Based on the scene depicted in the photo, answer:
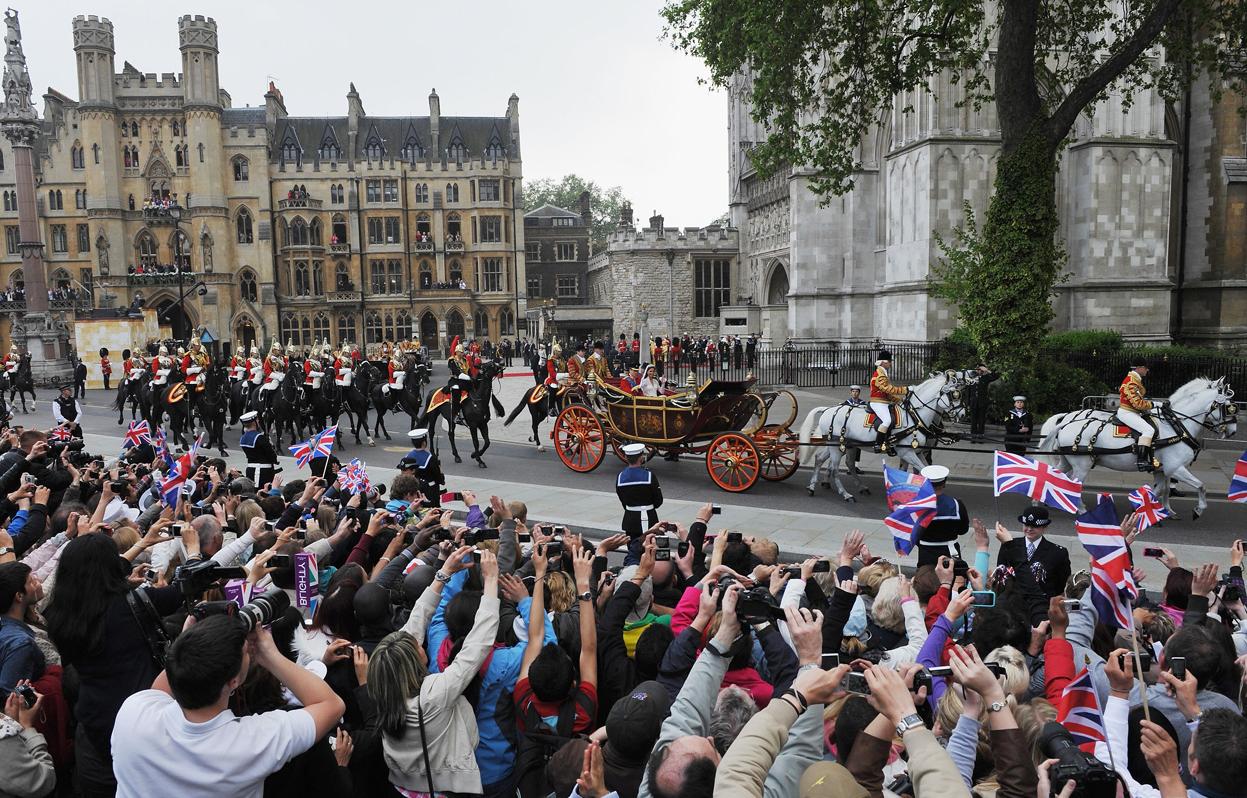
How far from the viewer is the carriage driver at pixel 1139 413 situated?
1143cm

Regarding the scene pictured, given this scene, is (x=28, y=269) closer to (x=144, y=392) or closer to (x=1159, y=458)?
(x=144, y=392)

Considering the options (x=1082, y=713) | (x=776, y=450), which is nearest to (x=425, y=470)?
(x=776, y=450)

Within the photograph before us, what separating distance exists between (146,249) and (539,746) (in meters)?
69.6

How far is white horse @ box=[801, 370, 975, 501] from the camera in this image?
13.1 meters

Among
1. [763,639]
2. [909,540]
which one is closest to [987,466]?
[909,540]

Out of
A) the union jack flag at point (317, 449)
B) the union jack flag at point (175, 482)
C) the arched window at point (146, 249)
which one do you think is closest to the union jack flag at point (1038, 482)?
the union jack flag at point (317, 449)

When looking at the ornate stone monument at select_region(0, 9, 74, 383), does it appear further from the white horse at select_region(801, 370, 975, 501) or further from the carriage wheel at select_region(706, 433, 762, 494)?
the white horse at select_region(801, 370, 975, 501)

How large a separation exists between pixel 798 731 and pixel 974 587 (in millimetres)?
2487

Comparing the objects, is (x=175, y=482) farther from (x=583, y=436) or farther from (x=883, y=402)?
(x=883, y=402)

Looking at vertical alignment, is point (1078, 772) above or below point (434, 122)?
below

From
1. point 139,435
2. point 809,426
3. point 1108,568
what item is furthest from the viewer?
point 809,426

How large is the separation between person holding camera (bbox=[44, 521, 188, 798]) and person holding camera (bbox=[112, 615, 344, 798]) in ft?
3.32

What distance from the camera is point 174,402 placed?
19.7 m

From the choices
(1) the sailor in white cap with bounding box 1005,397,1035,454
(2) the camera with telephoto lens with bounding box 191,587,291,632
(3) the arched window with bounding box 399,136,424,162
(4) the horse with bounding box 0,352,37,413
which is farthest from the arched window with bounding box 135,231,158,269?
(2) the camera with telephoto lens with bounding box 191,587,291,632
